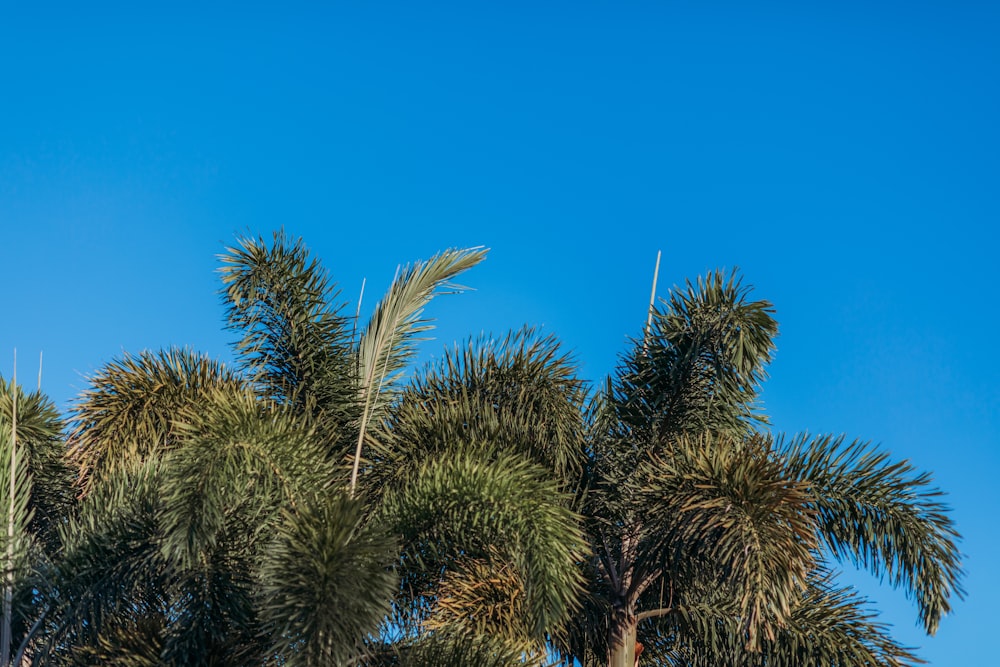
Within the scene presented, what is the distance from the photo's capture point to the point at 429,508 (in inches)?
457

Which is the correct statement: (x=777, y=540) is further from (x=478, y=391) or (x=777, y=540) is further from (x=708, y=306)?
(x=478, y=391)

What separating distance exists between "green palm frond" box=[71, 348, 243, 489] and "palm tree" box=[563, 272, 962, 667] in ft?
14.4

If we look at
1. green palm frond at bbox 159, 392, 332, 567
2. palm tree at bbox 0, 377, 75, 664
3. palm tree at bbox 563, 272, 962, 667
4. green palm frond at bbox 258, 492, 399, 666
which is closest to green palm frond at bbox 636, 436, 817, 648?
palm tree at bbox 563, 272, 962, 667

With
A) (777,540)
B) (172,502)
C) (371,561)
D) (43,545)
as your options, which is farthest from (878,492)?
(43,545)

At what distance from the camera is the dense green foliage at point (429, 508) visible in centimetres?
1073

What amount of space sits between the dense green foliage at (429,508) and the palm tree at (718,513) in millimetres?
28

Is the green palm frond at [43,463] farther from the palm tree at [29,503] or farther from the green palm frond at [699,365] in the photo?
the green palm frond at [699,365]

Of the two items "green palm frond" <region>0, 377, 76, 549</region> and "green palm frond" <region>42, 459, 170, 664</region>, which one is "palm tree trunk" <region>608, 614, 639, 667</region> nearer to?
"green palm frond" <region>42, 459, 170, 664</region>

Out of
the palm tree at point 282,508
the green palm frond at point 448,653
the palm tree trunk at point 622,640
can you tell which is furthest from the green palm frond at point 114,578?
the palm tree trunk at point 622,640

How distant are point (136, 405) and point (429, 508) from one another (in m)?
4.37

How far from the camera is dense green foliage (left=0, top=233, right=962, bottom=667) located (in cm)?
1073

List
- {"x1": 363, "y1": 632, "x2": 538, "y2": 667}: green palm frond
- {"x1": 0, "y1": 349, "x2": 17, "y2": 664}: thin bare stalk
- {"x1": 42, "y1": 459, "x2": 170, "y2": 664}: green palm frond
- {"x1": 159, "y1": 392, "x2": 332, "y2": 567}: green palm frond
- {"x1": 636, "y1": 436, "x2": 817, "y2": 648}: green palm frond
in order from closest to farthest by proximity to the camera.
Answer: {"x1": 159, "y1": 392, "x2": 332, "y2": 567}: green palm frond → {"x1": 636, "y1": 436, "x2": 817, "y2": 648}: green palm frond → {"x1": 363, "y1": 632, "x2": 538, "y2": 667}: green palm frond → {"x1": 42, "y1": 459, "x2": 170, "y2": 664}: green palm frond → {"x1": 0, "y1": 349, "x2": 17, "y2": 664}: thin bare stalk

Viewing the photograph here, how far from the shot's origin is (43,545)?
45.7 ft

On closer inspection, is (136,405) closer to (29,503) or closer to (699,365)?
(29,503)
